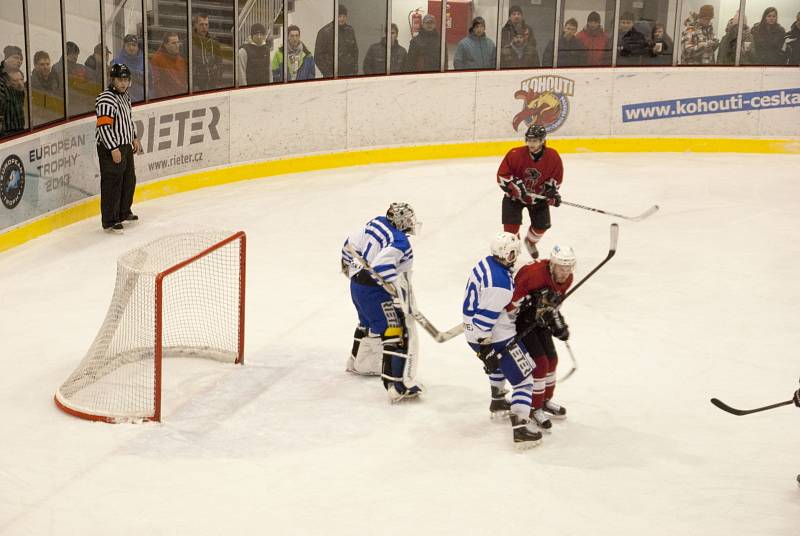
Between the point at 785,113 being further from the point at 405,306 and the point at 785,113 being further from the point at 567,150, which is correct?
the point at 405,306

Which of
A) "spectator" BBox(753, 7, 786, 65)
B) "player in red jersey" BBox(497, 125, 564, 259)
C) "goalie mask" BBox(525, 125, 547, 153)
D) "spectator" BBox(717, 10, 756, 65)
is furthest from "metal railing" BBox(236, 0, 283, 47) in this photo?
"spectator" BBox(753, 7, 786, 65)

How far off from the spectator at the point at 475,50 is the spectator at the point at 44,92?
185 inches

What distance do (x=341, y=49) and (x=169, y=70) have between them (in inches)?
82.3

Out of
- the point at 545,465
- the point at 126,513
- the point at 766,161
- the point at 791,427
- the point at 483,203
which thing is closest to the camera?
the point at 126,513

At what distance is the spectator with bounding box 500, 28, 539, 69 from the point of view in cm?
1236

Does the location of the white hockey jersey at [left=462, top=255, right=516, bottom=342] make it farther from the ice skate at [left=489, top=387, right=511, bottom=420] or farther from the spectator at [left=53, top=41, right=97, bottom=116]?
the spectator at [left=53, top=41, right=97, bottom=116]

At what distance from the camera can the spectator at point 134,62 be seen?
9734 millimetres

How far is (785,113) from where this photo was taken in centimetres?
1264

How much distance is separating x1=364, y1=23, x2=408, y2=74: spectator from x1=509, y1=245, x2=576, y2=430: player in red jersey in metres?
6.86

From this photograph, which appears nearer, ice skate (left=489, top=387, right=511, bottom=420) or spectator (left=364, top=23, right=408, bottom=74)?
ice skate (left=489, top=387, right=511, bottom=420)

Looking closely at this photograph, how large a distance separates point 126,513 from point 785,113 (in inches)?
398

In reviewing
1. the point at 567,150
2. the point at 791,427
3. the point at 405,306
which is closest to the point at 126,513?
the point at 405,306

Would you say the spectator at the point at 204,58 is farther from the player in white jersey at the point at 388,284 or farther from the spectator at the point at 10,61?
the player in white jersey at the point at 388,284

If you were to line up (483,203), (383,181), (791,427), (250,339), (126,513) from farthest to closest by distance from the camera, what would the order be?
(383,181) < (483,203) < (250,339) < (791,427) < (126,513)
